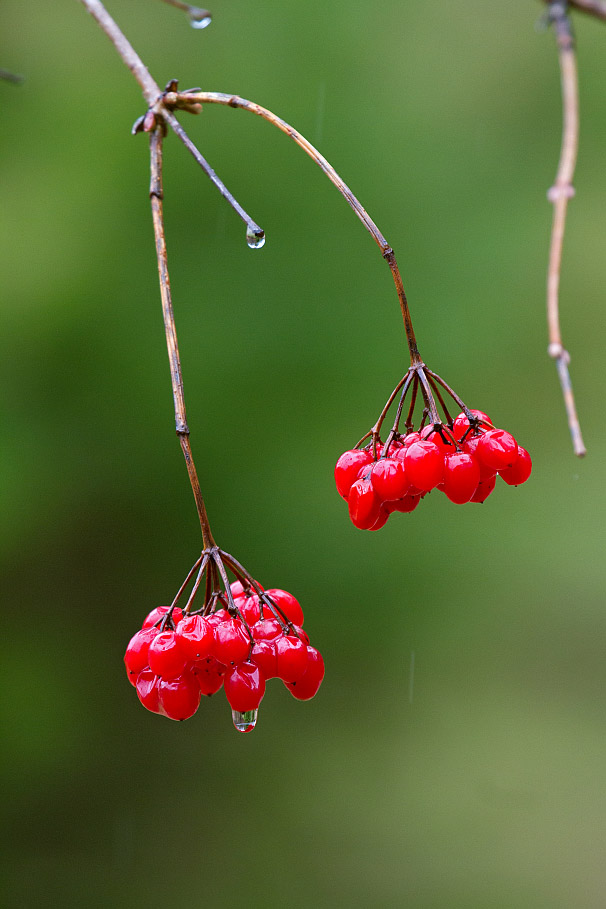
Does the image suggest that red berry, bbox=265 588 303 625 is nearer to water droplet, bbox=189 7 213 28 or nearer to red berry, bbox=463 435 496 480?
red berry, bbox=463 435 496 480

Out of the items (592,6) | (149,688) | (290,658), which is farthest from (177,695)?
(592,6)

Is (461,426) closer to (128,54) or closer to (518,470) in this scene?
(518,470)

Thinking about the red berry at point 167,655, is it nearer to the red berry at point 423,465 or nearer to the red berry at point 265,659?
the red berry at point 265,659

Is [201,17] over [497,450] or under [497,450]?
over

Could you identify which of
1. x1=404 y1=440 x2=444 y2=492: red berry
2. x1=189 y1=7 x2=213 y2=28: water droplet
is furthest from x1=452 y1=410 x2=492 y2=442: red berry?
x1=189 y1=7 x2=213 y2=28: water droplet

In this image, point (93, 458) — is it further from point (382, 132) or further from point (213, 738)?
point (382, 132)

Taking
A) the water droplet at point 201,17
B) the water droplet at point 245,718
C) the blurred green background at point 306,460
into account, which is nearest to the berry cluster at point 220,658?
the water droplet at point 245,718
